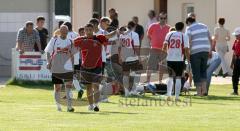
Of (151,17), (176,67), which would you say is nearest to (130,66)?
(176,67)

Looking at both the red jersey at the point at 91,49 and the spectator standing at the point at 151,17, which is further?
the spectator standing at the point at 151,17

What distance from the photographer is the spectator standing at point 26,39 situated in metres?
27.8

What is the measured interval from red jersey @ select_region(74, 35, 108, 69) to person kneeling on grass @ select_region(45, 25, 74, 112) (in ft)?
1.12

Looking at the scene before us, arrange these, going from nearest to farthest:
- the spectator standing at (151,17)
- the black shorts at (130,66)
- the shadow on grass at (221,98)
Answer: the shadow on grass at (221,98), the black shorts at (130,66), the spectator standing at (151,17)

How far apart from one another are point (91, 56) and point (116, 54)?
5198mm

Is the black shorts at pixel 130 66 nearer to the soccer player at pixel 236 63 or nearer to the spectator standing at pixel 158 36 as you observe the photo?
the spectator standing at pixel 158 36

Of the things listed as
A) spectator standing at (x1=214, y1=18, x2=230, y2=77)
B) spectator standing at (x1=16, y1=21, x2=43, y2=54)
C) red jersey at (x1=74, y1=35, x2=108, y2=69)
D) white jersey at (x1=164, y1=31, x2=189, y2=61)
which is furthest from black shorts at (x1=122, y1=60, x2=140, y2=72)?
spectator standing at (x1=214, y1=18, x2=230, y2=77)

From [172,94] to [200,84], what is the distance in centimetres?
99

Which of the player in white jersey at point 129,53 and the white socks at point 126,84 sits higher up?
the player in white jersey at point 129,53

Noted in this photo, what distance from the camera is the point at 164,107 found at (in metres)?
20.1

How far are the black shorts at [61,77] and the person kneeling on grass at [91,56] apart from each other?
50 cm

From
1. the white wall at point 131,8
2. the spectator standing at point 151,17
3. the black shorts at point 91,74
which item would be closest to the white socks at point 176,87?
the black shorts at point 91,74

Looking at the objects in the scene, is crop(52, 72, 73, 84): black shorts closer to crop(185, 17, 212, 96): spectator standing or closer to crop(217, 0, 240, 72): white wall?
crop(185, 17, 212, 96): spectator standing

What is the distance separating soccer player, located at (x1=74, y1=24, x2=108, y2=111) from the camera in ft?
62.5
